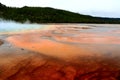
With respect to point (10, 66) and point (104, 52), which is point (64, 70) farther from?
point (104, 52)

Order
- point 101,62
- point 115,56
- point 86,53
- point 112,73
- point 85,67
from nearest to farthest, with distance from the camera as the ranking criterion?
point 112,73, point 85,67, point 101,62, point 115,56, point 86,53

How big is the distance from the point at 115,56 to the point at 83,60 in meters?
1.49

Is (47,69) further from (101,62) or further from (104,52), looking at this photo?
(104,52)

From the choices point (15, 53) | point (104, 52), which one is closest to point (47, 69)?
point (15, 53)

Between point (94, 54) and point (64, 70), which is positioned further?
point (94, 54)

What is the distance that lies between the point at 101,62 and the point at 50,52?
2626 millimetres

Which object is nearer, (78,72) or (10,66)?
(78,72)

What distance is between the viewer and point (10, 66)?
25.5 ft

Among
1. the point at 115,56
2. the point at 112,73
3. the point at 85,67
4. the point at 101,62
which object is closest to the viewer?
the point at 112,73

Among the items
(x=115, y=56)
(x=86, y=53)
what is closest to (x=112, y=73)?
(x=115, y=56)

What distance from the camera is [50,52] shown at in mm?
10312

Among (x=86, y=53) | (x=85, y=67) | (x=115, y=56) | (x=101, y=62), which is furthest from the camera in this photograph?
(x=86, y=53)

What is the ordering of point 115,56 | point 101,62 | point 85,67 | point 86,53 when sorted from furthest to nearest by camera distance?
point 86,53
point 115,56
point 101,62
point 85,67

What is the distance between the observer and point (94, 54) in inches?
392
